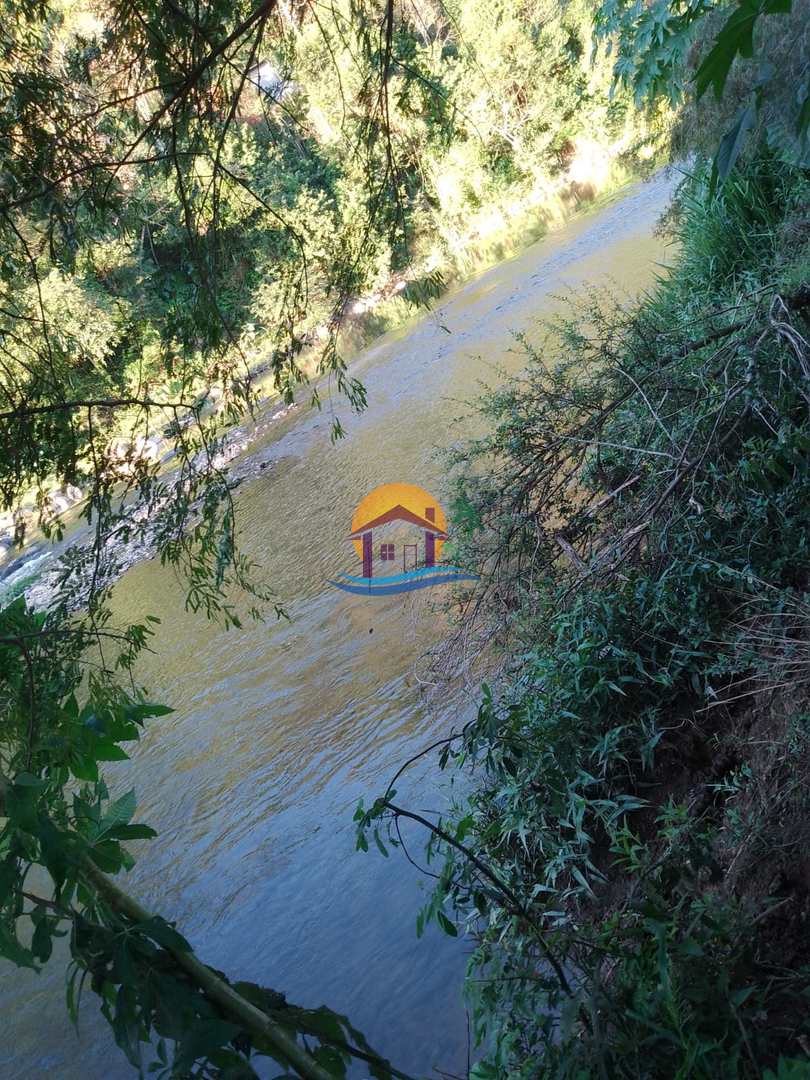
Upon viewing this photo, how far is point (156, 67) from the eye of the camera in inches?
120

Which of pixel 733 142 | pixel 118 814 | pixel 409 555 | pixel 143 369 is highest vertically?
pixel 143 369

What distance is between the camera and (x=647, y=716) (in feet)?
10.9

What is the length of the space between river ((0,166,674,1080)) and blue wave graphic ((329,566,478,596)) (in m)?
0.11

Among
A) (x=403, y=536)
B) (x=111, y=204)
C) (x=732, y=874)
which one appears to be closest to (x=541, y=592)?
(x=732, y=874)

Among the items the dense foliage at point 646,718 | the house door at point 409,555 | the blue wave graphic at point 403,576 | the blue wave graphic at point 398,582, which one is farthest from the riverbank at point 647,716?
the house door at point 409,555

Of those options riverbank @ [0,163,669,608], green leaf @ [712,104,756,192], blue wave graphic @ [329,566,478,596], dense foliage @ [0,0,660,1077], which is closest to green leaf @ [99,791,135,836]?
dense foliage @ [0,0,660,1077]

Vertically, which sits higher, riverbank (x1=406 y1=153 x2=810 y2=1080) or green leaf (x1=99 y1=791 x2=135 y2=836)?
green leaf (x1=99 y1=791 x2=135 y2=836)

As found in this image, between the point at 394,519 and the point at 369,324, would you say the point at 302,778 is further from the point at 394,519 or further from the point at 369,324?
the point at 369,324

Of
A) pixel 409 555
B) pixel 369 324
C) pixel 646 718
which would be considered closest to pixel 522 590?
pixel 646 718

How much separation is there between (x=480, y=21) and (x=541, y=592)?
16125 mm

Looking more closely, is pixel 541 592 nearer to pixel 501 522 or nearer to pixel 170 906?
pixel 501 522

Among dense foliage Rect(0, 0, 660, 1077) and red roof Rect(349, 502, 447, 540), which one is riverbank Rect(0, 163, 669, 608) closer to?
red roof Rect(349, 502, 447, 540)

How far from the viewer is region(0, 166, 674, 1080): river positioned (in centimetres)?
384

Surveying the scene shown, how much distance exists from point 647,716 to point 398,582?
13.4 feet
